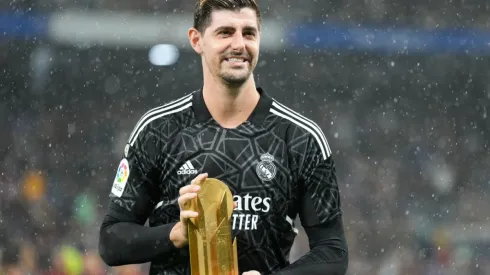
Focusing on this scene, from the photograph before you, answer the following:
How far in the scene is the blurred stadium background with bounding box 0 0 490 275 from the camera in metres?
9.83

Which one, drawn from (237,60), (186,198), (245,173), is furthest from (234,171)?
(186,198)

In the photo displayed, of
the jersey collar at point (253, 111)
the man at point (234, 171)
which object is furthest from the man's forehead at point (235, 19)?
the jersey collar at point (253, 111)

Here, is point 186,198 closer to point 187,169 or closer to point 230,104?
point 187,169

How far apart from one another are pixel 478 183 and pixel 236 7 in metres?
8.70

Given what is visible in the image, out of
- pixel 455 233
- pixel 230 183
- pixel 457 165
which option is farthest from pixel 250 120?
pixel 457 165

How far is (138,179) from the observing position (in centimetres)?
269

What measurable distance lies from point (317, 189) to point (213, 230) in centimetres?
47

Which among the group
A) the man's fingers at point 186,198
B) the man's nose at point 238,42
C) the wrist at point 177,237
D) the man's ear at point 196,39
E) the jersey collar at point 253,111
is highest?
the man's ear at point 196,39

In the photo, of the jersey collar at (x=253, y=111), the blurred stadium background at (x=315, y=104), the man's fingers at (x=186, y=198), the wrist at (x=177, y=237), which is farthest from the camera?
the blurred stadium background at (x=315, y=104)

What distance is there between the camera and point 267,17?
10.8 m

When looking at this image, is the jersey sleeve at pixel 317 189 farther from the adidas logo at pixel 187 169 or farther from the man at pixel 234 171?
the adidas logo at pixel 187 169

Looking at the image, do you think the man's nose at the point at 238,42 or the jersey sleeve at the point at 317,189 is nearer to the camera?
the man's nose at the point at 238,42

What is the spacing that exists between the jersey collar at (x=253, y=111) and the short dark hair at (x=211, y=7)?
0.62 feet

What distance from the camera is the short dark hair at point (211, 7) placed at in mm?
2609
